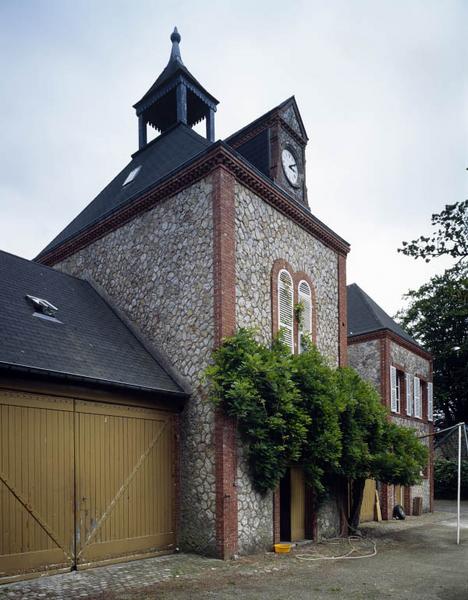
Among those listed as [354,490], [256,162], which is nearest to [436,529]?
[354,490]

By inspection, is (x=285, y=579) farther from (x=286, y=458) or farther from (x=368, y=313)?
(x=368, y=313)

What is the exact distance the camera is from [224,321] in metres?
11.2

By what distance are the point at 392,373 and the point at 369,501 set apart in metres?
4.73

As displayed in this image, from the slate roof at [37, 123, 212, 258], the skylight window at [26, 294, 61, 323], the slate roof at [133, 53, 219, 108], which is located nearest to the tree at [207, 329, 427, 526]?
the skylight window at [26, 294, 61, 323]

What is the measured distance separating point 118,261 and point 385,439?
26.0 feet

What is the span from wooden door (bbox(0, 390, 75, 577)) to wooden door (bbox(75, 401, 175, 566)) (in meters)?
0.26

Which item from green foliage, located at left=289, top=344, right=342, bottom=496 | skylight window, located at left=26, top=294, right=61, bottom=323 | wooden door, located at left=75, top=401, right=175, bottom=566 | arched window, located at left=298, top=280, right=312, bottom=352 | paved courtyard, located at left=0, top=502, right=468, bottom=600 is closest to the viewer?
paved courtyard, located at left=0, top=502, right=468, bottom=600

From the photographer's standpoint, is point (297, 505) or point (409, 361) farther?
point (409, 361)

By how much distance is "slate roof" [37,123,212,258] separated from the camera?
14.7 m

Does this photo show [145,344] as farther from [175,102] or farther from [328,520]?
[175,102]

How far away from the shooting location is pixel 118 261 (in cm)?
1410

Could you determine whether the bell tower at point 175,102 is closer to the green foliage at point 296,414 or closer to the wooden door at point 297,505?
the green foliage at point 296,414

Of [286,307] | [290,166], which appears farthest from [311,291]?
[290,166]

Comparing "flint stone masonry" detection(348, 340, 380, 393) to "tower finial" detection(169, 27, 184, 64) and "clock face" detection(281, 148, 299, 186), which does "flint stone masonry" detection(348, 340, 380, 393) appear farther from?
"tower finial" detection(169, 27, 184, 64)
